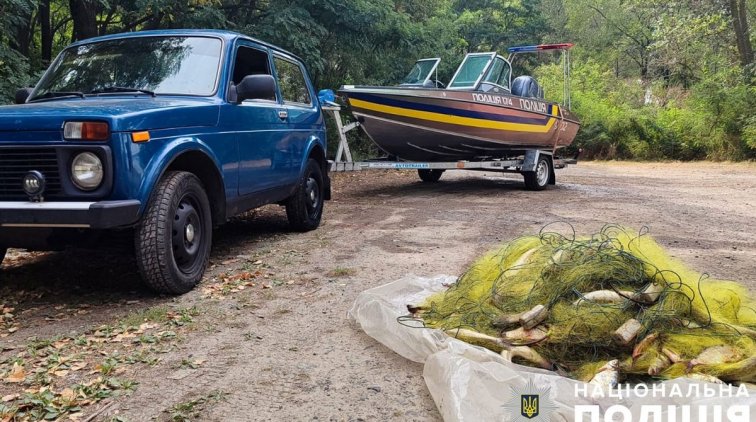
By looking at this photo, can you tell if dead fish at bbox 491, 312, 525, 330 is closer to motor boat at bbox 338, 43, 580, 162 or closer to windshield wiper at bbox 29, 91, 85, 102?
windshield wiper at bbox 29, 91, 85, 102

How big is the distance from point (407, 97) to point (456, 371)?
7935mm

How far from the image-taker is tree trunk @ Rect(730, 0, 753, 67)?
22.4m

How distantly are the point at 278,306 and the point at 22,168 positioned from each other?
1894 mm

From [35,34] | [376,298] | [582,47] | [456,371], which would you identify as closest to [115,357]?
[376,298]

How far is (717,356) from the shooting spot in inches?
106

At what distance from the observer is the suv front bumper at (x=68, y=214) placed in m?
3.83

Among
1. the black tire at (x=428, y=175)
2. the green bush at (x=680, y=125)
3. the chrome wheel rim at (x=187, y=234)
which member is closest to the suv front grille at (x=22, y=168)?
the chrome wheel rim at (x=187, y=234)

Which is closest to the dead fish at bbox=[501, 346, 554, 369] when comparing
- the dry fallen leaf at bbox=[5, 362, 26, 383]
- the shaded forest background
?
→ the dry fallen leaf at bbox=[5, 362, 26, 383]

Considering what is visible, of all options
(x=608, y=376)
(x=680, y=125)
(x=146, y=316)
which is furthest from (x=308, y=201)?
(x=680, y=125)

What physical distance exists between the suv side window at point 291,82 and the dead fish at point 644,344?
4757mm

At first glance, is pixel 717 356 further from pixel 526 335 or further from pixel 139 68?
pixel 139 68

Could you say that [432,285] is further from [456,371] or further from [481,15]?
[481,15]

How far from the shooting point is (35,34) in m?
14.0

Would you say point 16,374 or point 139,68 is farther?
point 139,68
